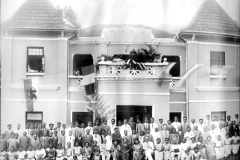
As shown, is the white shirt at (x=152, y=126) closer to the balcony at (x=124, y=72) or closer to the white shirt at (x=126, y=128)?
the white shirt at (x=126, y=128)

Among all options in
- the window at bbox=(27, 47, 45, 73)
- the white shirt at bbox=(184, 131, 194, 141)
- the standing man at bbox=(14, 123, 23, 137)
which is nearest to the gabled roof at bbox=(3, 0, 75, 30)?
the window at bbox=(27, 47, 45, 73)

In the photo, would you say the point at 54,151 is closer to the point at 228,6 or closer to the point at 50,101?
the point at 50,101

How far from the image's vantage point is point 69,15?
2129mm

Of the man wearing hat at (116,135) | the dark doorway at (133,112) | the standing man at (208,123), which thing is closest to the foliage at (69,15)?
the dark doorway at (133,112)

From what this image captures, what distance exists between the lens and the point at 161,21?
7.12 feet

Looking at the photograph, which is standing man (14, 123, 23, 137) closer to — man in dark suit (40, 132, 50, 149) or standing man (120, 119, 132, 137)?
man in dark suit (40, 132, 50, 149)

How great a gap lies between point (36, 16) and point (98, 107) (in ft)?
2.21

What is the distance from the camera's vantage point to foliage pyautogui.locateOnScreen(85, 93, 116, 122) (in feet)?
6.94

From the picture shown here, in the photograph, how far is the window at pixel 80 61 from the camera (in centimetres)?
212

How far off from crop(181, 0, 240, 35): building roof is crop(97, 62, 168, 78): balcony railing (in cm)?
31

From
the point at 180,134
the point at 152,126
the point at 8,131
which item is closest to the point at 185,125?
the point at 180,134

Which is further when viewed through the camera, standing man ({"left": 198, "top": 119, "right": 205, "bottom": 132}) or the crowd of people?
standing man ({"left": 198, "top": 119, "right": 205, "bottom": 132})

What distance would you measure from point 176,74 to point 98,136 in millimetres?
621

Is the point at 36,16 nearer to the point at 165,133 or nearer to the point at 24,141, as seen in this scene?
the point at 24,141
